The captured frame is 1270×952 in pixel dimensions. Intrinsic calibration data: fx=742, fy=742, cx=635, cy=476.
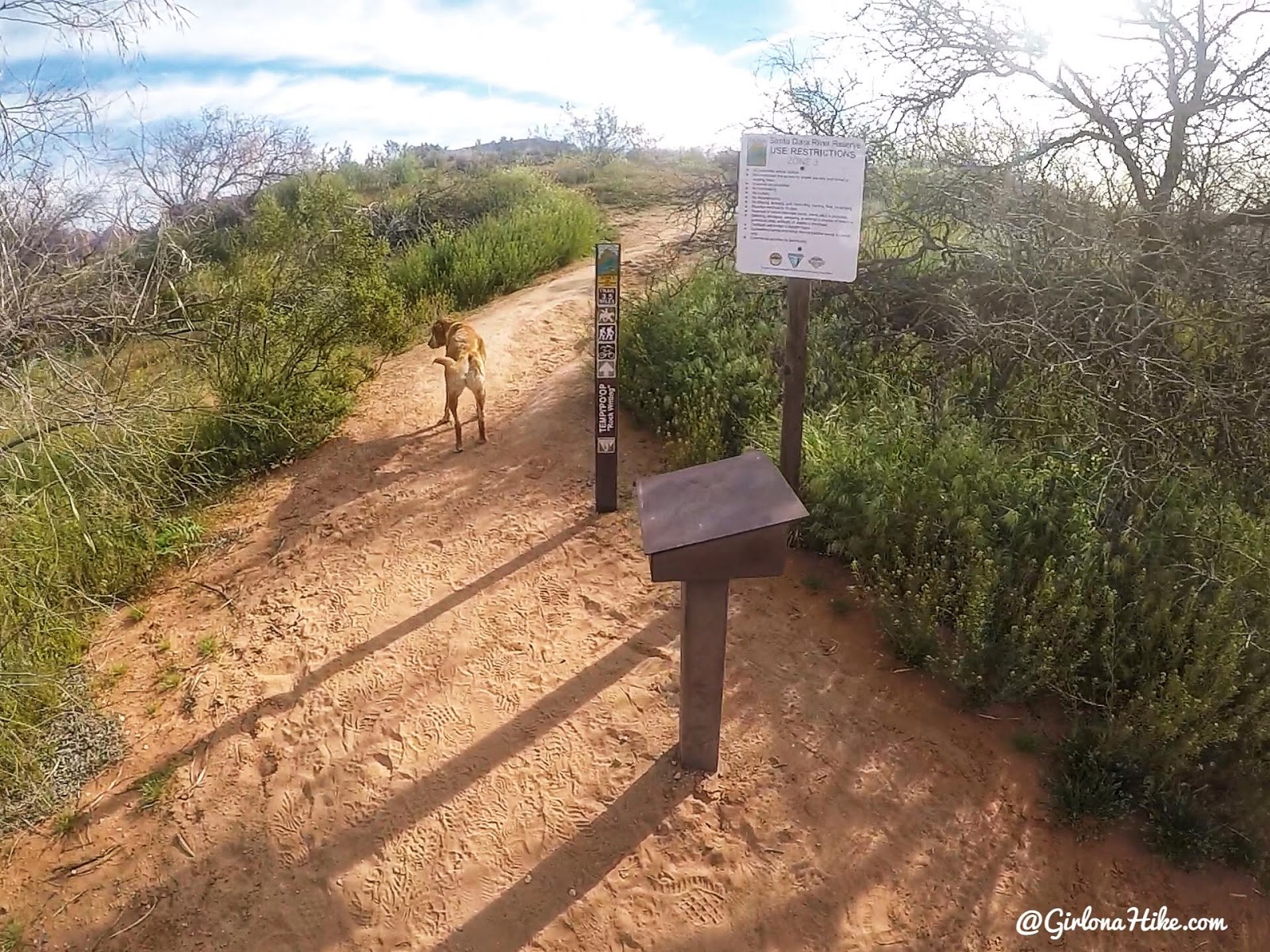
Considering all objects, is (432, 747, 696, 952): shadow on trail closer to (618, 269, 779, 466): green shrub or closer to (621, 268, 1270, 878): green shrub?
(621, 268, 1270, 878): green shrub

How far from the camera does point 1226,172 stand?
4.11m

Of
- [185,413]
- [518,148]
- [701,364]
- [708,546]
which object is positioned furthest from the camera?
[518,148]

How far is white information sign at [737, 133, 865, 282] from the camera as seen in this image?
3410 millimetres

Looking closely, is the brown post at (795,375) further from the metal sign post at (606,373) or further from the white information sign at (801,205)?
the metal sign post at (606,373)

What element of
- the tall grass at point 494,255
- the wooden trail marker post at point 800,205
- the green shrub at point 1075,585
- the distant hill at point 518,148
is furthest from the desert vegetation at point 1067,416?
the distant hill at point 518,148

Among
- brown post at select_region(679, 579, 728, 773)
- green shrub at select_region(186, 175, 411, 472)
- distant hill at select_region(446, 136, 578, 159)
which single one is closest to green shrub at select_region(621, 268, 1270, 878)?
brown post at select_region(679, 579, 728, 773)

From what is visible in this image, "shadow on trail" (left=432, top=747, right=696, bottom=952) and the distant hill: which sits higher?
the distant hill

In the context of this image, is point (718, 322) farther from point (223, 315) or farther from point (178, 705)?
point (178, 705)

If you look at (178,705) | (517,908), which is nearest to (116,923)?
(178,705)

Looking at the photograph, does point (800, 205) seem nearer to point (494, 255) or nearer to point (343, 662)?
point (343, 662)

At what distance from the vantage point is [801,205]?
348cm

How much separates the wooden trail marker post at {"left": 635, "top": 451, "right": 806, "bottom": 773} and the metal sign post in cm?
172

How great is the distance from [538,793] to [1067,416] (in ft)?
11.0

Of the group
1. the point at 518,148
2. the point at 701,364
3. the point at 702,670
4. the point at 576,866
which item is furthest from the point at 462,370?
the point at 518,148
